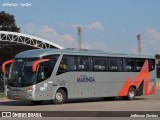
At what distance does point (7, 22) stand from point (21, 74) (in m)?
70.5

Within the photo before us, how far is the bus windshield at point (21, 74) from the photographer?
77.4 ft

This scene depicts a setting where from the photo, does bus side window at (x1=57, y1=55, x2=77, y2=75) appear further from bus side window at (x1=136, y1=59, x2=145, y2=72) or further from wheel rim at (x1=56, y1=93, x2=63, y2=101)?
bus side window at (x1=136, y1=59, x2=145, y2=72)

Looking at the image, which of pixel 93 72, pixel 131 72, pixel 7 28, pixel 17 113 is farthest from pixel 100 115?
pixel 7 28

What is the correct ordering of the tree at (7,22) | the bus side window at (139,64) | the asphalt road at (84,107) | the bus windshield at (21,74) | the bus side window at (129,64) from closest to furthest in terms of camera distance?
the asphalt road at (84,107)
the bus windshield at (21,74)
the bus side window at (129,64)
the bus side window at (139,64)
the tree at (7,22)

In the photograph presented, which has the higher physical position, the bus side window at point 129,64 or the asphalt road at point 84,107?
the bus side window at point 129,64

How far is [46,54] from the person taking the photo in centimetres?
2417

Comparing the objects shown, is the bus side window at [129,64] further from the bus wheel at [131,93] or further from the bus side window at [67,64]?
the bus side window at [67,64]

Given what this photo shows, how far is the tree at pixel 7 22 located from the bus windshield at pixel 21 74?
Result: 69099mm

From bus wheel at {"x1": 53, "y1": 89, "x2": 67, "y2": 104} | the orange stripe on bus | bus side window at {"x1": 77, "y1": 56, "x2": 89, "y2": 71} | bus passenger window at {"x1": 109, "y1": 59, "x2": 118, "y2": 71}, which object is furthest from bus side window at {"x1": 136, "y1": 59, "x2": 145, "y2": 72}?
bus wheel at {"x1": 53, "y1": 89, "x2": 67, "y2": 104}

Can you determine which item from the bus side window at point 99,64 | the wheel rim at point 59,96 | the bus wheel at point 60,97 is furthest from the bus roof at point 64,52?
the wheel rim at point 59,96

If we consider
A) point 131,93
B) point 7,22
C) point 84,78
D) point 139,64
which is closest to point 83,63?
point 84,78

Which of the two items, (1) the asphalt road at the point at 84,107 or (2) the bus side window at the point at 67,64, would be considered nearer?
(1) the asphalt road at the point at 84,107

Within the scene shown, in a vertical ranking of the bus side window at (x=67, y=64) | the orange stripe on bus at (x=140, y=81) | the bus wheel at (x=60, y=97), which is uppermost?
the bus side window at (x=67, y=64)

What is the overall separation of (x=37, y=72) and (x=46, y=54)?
3.71 ft
